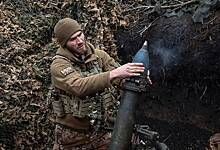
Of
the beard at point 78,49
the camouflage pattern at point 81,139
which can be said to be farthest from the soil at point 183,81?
the beard at point 78,49

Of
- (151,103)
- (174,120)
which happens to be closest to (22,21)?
(151,103)

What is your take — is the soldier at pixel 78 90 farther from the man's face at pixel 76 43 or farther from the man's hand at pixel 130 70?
the man's hand at pixel 130 70

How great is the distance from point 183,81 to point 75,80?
105 inches

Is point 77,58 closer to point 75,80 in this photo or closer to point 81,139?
point 75,80

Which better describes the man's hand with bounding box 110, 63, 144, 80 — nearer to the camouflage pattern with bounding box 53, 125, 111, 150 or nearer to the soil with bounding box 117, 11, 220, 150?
the camouflage pattern with bounding box 53, 125, 111, 150

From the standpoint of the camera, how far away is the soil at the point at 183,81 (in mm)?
5582

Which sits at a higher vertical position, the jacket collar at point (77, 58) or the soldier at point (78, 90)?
the jacket collar at point (77, 58)

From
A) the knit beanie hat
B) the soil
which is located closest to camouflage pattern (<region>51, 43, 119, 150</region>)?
the knit beanie hat

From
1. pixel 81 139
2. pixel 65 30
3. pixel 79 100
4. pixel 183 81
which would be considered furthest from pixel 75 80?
pixel 183 81

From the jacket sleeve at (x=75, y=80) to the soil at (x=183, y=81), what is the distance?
2.42 meters

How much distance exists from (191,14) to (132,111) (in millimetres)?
2975

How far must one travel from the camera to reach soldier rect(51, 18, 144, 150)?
3.64m

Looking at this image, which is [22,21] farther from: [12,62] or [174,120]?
[174,120]

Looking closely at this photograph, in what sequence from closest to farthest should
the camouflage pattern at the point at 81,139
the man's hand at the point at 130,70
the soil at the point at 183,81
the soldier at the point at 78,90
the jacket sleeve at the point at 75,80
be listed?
the man's hand at the point at 130,70, the jacket sleeve at the point at 75,80, the soldier at the point at 78,90, the camouflage pattern at the point at 81,139, the soil at the point at 183,81
